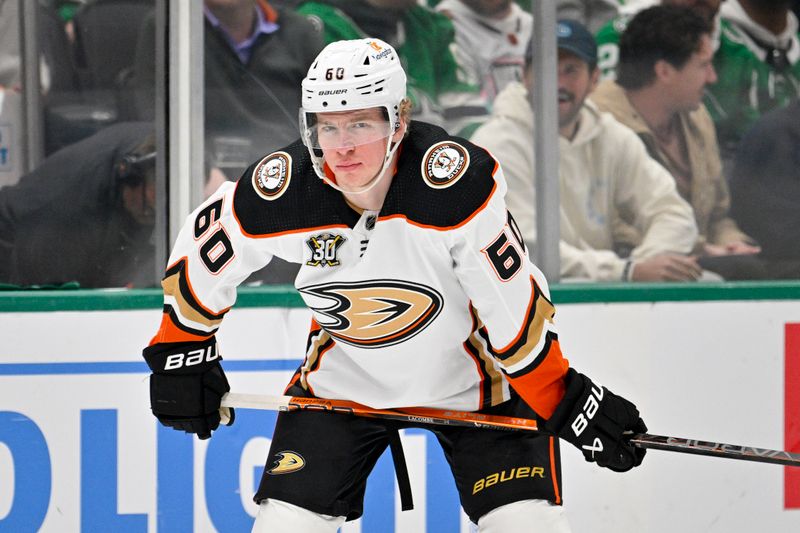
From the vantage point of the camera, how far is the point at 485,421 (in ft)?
7.25

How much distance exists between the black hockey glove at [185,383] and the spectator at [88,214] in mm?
845

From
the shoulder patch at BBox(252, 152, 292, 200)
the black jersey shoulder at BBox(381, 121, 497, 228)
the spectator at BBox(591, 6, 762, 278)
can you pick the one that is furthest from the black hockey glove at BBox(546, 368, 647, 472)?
the spectator at BBox(591, 6, 762, 278)

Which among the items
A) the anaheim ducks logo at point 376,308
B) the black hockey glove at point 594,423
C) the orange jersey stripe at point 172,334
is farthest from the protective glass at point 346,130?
the black hockey glove at point 594,423

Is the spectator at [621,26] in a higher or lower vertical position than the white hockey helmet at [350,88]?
higher

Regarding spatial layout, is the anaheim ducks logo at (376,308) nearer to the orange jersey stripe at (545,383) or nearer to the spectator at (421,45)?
the orange jersey stripe at (545,383)

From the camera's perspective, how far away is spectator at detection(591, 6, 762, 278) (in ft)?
10.9

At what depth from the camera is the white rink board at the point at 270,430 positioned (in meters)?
2.94

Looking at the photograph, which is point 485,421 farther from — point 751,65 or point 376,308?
point 751,65

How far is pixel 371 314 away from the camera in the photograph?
7.17ft

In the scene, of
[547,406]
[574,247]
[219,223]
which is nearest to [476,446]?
[547,406]

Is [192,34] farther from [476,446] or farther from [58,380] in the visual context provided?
[476,446]

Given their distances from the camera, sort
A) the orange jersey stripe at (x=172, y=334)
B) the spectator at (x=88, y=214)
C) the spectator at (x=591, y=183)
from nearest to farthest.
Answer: the orange jersey stripe at (x=172, y=334)
the spectator at (x=88, y=214)
the spectator at (x=591, y=183)

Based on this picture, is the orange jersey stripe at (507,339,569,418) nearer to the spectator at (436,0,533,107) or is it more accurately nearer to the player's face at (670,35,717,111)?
the spectator at (436,0,533,107)

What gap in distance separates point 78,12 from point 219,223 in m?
1.27
